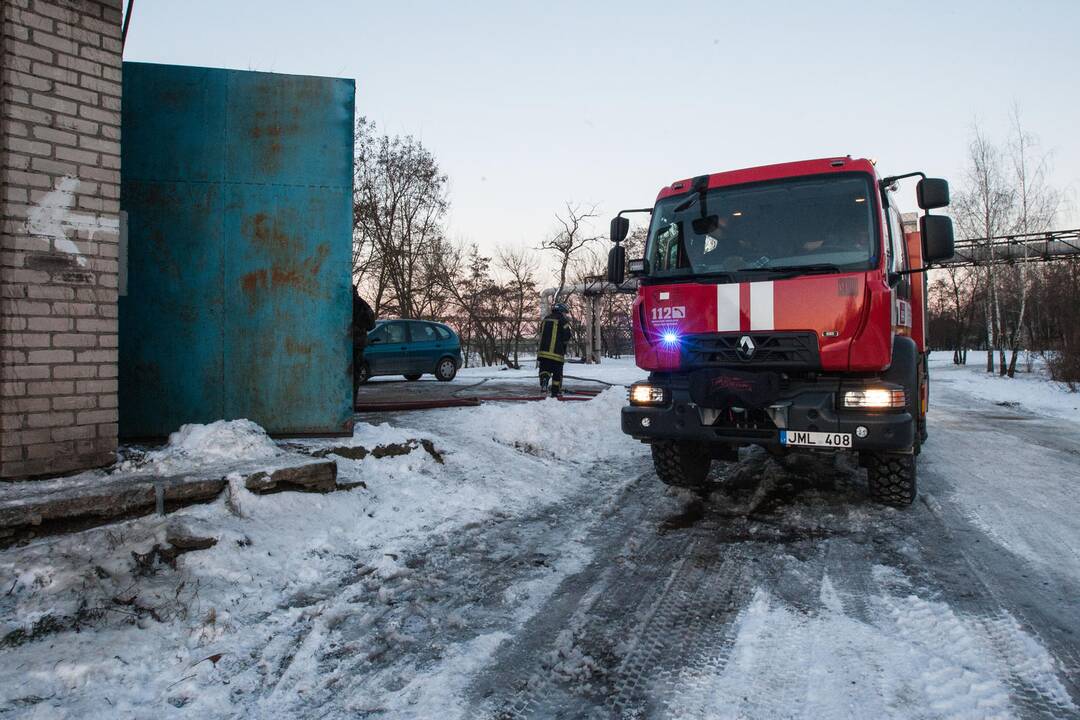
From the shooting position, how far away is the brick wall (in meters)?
3.71

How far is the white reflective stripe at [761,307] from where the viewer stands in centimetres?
463

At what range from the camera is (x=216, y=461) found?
4.30 m

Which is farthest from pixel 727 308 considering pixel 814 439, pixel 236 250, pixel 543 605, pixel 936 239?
pixel 236 250

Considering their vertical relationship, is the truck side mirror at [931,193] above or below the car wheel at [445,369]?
above

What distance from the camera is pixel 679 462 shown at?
5.51 m

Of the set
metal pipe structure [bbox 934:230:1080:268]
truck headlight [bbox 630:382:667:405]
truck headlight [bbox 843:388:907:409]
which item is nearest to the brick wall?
truck headlight [bbox 630:382:667:405]

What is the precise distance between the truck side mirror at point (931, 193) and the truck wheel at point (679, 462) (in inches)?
104

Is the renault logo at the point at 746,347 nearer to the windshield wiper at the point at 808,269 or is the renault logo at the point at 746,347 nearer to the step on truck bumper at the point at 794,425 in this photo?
the step on truck bumper at the point at 794,425

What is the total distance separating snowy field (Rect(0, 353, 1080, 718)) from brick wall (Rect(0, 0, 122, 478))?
25.2 inches

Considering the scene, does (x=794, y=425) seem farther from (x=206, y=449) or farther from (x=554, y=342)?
(x=554, y=342)

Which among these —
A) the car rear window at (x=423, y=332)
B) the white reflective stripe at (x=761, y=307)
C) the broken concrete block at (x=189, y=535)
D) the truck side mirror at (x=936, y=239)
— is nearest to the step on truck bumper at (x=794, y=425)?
the white reflective stripe at (x=761, y=307)

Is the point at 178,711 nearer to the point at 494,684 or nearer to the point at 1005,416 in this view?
the point at 494,684

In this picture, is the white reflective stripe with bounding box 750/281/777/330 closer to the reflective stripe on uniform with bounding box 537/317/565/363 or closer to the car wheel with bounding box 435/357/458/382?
the reflective stripe on uniform with bounding box 537/317/565/363

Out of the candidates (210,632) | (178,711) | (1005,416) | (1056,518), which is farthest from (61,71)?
(1005,416)
